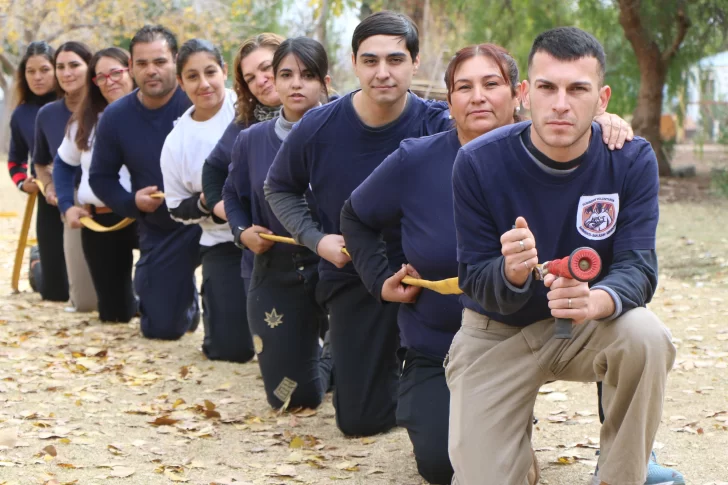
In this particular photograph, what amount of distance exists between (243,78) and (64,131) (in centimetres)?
279

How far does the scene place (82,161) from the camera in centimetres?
847

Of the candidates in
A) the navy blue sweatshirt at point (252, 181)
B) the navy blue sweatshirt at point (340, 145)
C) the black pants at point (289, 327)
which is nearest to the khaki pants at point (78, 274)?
the navy blue sweatshirt at point (252, 181)

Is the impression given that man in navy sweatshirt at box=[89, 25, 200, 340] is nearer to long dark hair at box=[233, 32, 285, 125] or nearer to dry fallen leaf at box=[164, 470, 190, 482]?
long dark hair at box=[233, 32, 285, 125]

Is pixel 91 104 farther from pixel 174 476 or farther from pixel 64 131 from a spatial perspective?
pixel 174 476

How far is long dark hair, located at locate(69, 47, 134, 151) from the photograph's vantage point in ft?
27.5

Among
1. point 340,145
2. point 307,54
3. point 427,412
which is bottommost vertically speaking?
point 427,412

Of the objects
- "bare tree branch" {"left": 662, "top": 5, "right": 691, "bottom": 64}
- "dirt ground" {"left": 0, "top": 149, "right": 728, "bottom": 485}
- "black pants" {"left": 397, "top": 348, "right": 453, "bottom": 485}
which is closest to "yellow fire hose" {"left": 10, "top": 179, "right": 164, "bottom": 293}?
"dirt ground" {"left": 0, "top": 149, "right": 728, "bottom": 485}

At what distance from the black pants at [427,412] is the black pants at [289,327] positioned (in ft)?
4.00

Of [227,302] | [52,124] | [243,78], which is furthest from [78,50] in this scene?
[227,302]

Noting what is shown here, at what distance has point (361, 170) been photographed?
523cm

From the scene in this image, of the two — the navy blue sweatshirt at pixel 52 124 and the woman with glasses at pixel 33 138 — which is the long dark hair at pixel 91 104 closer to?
the navy blue sweatshirt at pixel 52 124

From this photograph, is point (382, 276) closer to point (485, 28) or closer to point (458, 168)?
point (458, 168)

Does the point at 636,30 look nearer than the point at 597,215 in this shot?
No

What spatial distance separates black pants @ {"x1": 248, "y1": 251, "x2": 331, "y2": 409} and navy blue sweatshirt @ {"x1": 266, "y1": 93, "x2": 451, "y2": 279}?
55cm
